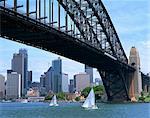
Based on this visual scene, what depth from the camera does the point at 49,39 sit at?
53625 millimetres

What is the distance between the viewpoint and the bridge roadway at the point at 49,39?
138 feet

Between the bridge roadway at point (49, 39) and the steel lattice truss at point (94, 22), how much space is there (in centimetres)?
160

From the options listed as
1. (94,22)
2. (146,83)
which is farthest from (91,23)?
(146,83)

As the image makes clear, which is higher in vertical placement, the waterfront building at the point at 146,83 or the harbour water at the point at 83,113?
the waterfront building at the point at 146,83

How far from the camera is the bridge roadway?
41938 mm

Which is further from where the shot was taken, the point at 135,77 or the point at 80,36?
the point at 135,77

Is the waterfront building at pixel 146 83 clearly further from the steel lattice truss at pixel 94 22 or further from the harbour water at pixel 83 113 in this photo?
the harbour water at pixel 83 113

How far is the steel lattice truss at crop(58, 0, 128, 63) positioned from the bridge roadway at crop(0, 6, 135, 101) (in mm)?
1599

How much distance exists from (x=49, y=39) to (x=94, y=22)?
22502 mm

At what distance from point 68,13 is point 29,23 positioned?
17.8 metres

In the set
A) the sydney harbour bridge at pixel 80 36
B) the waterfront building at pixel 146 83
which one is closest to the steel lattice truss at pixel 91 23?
the sydney harbour bridge at pixel 80 36

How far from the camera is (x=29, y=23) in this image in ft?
141

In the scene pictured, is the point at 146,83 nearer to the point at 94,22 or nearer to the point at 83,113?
the point at 94,22

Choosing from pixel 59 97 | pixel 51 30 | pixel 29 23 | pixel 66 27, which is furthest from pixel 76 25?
pixel 59 97
